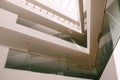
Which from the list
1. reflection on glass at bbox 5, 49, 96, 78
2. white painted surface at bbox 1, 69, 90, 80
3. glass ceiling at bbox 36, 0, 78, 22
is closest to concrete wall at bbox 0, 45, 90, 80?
white painted surface at bbox 1, 69, 90, 80

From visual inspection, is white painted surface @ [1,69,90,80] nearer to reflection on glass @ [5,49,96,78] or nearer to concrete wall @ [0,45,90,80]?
concrete wall @ [0,45,90,80]

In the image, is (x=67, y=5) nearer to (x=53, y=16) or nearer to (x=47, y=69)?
(x=53, y=16)

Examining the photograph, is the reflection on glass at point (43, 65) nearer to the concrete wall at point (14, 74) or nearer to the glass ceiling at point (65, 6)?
the concrete wall at point (14, 74)

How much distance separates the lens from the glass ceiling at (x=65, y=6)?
7.30 m

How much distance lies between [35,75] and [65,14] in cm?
446

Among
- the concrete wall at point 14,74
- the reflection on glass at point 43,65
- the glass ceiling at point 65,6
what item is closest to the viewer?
the concrete wall at point 14,74

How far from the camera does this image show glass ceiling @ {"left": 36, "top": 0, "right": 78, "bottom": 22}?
7.30 m

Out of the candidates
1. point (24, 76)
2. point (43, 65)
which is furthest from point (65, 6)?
point (24, 76)

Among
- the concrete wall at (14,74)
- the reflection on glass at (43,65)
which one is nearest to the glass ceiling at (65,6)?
the reflection on glass at (43,65)

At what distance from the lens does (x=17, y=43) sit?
591 cm

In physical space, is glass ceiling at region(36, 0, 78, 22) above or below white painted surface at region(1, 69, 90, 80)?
above

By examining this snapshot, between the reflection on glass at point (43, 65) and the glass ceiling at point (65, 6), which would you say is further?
the glass ceiling at point (65, 6)

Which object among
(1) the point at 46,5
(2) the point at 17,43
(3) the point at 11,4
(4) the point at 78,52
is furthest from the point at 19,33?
(4) the point at 78,52

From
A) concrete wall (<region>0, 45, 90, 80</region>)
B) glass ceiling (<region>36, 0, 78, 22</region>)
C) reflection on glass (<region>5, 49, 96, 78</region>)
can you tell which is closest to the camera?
concrete wall (<region>0, 45, 90, 80</region>)
